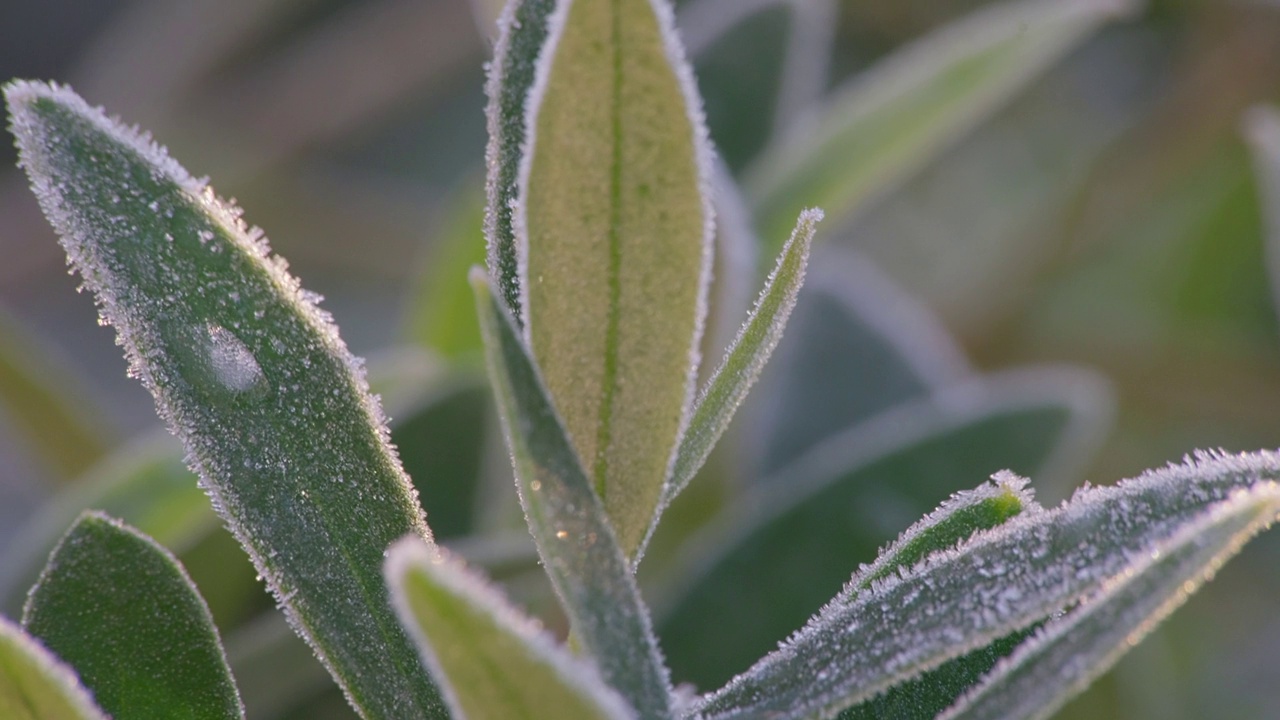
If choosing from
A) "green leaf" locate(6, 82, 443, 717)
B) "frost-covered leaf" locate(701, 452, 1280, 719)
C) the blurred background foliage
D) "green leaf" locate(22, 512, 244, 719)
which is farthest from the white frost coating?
the blurred background foliage

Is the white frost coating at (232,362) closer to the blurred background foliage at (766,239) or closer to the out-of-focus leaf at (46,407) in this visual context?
the blurred background foliage at (766,239)

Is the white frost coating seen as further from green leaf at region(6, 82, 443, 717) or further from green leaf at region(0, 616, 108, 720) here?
green leaf at region(0, 616, 108, 720)

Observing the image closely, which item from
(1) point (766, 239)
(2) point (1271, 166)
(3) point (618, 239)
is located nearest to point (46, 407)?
(1) point (766, 239)

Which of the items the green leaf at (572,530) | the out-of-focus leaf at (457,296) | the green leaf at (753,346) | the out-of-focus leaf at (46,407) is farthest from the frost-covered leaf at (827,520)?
the out-of-focus leaf at (46,407)

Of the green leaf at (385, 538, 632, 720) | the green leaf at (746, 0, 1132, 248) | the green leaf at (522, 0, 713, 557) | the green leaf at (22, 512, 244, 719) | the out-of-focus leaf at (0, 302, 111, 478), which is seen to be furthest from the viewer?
the out-of-focus leaf at (0, 302, 111, 478)

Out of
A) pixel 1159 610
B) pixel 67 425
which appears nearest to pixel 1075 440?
pixel 1159 610

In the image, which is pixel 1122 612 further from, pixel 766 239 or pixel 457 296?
pixel 457 296

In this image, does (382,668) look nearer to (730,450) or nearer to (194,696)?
(194,696)
